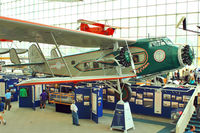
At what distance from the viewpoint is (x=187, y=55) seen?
31.7 feet

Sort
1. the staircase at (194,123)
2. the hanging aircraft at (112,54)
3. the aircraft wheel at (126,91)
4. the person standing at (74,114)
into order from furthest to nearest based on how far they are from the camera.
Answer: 1. the aircraft wheel at (126,91)
2. the person standing at (74,114)
3. the staircase at (194,123)
4. the hanging aircraft at (112,54)

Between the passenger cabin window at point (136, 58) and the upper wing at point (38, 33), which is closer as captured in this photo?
A: the upper wing at point (38, 33)

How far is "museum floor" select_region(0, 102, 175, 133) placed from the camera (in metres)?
9.70

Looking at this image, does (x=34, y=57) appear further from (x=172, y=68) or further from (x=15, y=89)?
(x=172, y=68)

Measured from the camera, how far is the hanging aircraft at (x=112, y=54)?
8508 millimetres

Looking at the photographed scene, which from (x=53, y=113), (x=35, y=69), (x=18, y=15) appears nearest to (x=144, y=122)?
(x=53, y=113)

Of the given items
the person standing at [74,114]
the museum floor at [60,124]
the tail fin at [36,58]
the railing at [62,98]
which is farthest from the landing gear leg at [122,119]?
the tail fin at [36,58]

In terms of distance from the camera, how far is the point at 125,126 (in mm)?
9336

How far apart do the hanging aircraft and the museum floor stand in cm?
178

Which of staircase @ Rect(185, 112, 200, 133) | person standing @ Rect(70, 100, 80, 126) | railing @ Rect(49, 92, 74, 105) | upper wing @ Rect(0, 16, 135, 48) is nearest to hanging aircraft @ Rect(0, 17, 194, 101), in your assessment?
upper wing @ Rect(0, 16, 135, 48)

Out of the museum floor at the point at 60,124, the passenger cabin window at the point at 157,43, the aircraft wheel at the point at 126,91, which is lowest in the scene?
the museum floor at the point at 60,124

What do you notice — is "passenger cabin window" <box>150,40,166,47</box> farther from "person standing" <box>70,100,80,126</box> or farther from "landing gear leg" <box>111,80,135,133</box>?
"person standing" <box>70,100,80,126</box>

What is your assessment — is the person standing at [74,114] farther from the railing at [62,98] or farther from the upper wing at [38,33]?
the upper wing at [38,33]

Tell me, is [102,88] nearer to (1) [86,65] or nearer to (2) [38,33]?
(1) [86,65]
